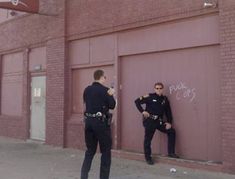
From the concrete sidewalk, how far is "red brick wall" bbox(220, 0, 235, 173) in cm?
49

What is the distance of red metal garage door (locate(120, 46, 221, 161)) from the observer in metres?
10.2

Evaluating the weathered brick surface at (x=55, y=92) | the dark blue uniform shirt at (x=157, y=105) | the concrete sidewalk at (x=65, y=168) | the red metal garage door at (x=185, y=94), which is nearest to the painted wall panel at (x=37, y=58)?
the weathered brick surface at (x=55, y=92)

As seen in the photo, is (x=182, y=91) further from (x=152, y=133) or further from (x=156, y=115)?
(x=152, y=133)

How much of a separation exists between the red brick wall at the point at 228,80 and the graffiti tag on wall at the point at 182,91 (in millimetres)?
990

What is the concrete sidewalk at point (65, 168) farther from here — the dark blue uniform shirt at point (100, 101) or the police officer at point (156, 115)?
the dark blue uniform shirt at point (100, 101)

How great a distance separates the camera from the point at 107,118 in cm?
841

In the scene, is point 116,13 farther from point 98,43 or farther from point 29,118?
point 29,118

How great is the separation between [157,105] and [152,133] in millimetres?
641

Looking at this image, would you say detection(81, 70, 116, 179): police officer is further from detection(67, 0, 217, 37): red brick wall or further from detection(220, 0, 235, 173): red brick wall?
detection(67, 0, 217, 37): red brick wall

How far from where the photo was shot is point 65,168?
10.9 meters

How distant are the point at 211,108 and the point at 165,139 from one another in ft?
5.21

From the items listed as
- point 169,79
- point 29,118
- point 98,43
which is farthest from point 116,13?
point 29,118

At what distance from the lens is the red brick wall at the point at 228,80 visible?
9570 millimetres

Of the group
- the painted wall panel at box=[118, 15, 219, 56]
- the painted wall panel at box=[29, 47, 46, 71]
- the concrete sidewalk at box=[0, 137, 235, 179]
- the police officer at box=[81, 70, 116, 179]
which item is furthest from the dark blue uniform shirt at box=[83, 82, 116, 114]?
the painted wall panel at box=[29, 47, 46, 71]
